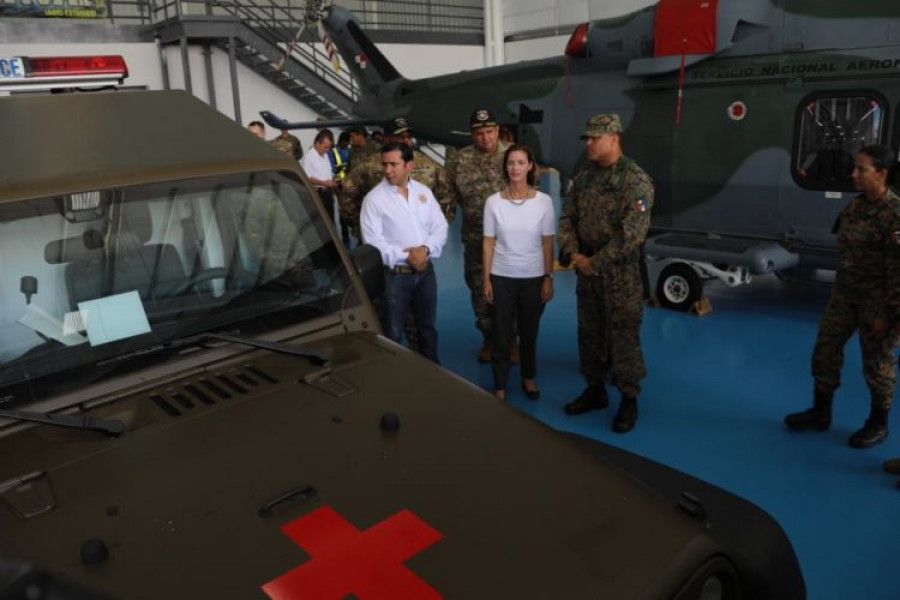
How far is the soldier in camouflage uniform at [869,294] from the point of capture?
3.54 meters

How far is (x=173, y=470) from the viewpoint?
1.58 metres

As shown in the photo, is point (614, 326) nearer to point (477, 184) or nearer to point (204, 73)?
point (477, 184)

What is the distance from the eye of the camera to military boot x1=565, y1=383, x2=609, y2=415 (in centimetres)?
449

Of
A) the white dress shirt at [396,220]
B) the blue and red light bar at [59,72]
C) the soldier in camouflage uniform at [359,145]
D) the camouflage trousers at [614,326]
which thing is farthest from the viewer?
the soldier in camouflage uniform at [359,145]

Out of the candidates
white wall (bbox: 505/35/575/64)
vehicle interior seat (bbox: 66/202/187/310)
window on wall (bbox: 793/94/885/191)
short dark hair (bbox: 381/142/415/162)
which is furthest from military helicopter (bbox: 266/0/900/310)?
white wall (bbox: 505/35/575/64)

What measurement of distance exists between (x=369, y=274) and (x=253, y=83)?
49.6 feet

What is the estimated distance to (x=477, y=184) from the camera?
5.24 metres

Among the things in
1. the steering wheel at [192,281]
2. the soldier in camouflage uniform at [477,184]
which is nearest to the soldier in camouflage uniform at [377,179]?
the soldier in camouflage uniform at [477,184]

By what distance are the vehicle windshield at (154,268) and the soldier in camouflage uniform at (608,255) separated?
2030 millimetres

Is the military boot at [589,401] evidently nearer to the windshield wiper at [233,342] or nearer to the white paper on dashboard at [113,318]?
the windshield wiper at [233,342]

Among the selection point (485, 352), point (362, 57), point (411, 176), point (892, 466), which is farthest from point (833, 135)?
point (362, 57)

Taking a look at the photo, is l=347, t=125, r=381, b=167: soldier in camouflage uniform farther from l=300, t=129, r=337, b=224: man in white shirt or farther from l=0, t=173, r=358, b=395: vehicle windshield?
l=0, t=173, r=358, b=395: vehicle windshield

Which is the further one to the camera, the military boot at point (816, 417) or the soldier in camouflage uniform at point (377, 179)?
the soldier in camouflage uniform at point (377, 179)

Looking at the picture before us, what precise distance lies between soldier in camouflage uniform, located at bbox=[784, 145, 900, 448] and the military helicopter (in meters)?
1.66
